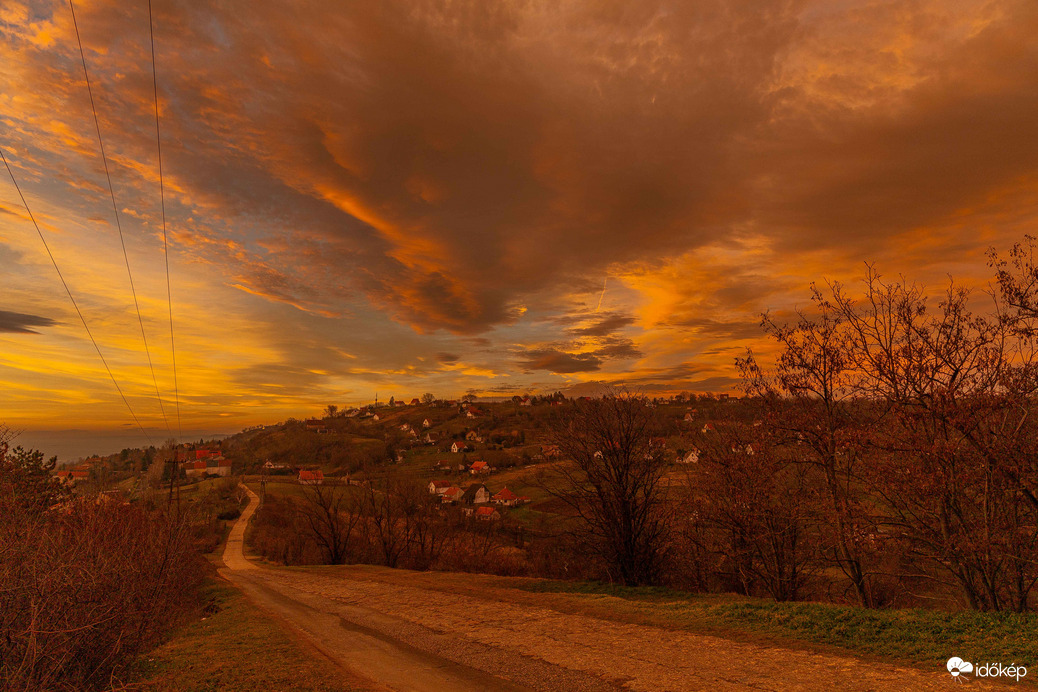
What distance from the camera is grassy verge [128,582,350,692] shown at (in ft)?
34.4

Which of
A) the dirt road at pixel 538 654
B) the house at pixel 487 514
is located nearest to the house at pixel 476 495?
the house at pixel 487 514

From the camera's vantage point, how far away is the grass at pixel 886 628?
868cm

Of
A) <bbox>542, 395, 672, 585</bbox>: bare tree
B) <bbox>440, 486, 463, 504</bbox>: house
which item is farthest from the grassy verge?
<bbox>440, 486, 463, 504</bbox>: house

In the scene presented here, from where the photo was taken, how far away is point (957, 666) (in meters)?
8.24

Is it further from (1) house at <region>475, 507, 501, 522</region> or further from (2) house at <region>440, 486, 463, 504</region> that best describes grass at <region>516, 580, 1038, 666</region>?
(2) house at <region>440, 486, 463, 504</region>

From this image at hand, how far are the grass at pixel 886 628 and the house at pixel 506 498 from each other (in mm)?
72158

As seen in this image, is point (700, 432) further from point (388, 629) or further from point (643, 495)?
point (388, 629)

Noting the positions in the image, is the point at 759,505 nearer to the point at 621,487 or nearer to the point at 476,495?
the point at 621,487

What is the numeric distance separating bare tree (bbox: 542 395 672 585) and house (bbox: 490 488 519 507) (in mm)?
63001

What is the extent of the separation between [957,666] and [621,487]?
13.8 meters

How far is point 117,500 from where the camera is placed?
35031mm

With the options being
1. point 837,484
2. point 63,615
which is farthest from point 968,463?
point 63,615

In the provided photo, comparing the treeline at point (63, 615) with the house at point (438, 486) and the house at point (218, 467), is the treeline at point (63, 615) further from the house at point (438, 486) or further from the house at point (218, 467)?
the house at point (218, 467)

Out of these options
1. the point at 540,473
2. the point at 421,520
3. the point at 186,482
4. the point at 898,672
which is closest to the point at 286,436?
the point at 186,482
